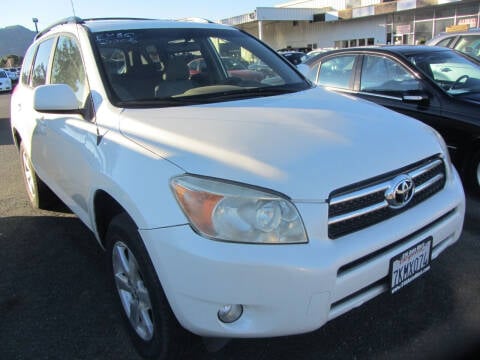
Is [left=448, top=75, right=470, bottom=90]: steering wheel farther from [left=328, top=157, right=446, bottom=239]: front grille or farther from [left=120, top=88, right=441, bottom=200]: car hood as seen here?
[left=328, top=157, right=446, bottom=239]: front grille

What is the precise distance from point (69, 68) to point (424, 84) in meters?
3.49

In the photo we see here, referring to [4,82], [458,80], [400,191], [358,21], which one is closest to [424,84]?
[458,80]

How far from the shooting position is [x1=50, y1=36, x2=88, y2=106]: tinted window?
289 centimetres

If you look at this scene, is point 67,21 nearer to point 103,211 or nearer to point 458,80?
point 103,211

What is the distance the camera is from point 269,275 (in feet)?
5.82

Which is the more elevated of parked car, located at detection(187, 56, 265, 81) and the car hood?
parked car, located at detection(187, 56, 265, 81)

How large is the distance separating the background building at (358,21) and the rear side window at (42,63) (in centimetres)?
2606

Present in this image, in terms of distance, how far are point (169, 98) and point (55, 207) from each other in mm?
2610

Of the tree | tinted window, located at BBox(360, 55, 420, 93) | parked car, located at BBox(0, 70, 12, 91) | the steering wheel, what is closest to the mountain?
the tree

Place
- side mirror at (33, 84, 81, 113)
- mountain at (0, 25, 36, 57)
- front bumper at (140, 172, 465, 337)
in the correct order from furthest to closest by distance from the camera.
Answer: mountain at (0, 25, 36, 57), side mirror at (33, 84, 81, 113), front bumper at (140, 172, 465, 337)

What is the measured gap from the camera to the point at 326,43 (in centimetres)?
3922

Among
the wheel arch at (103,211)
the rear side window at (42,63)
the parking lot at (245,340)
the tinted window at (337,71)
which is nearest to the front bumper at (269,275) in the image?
the parking lot at (245,340)

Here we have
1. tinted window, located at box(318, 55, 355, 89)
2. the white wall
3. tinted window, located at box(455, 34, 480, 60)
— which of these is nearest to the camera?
tinted window, located at box(318, 55, 355, 89)

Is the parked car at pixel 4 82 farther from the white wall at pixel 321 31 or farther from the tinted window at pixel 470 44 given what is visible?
the tinted window at pixel 470 44
